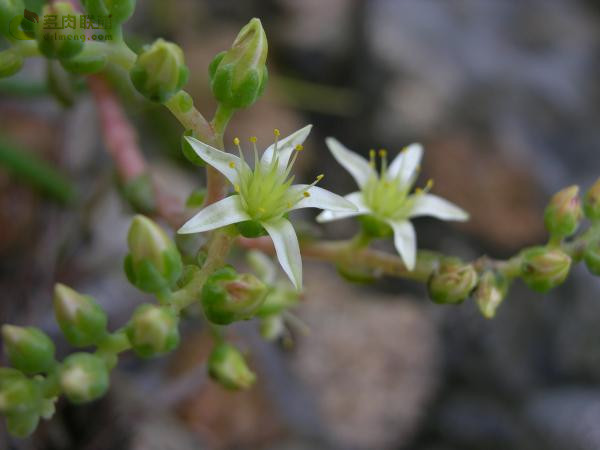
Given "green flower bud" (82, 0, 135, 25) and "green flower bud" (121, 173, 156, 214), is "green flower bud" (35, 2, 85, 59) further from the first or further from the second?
"green flower bud" (121, 173, 156, 214)

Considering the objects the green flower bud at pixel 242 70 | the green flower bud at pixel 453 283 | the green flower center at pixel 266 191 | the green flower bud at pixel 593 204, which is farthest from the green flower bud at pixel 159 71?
the green flower bud at pixel 593 204

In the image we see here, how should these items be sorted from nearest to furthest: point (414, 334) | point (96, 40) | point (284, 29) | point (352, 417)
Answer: point (96, 40), point (352, 417), point (414, 334), point (284, 29)

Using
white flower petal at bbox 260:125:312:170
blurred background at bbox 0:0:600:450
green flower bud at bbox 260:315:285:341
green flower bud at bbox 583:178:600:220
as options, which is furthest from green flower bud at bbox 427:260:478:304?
blurred background at bbox 0:0:600:450

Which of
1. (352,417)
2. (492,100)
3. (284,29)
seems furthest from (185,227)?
(284,29)

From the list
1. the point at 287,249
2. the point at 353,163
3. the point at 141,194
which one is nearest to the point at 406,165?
the point at 353,163

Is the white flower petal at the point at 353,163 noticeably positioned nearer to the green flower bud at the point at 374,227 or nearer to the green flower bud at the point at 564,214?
the green flower bud at the point at 374,227

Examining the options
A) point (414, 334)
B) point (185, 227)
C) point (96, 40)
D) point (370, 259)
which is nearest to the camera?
point (185, 227)

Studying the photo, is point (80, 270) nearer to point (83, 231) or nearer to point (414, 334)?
point (83, 231)

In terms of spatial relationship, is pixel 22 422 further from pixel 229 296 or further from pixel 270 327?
pixel 270 327
